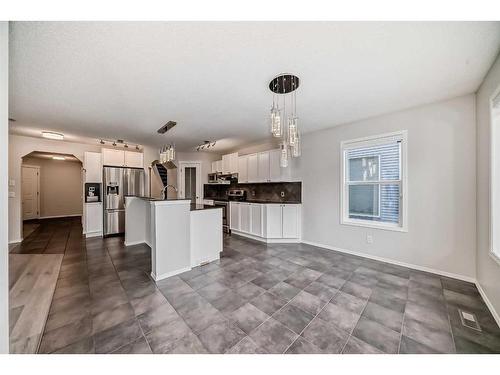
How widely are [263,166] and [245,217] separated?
135 cm

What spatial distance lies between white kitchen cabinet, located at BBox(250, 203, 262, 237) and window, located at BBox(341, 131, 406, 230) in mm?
1702

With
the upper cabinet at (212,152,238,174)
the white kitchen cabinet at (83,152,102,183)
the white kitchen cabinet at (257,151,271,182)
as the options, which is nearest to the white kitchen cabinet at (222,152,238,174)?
the upper cabinet at (212,152,238,174)

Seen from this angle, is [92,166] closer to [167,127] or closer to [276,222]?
[167,127]

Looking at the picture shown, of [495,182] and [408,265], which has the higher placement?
[495,182]

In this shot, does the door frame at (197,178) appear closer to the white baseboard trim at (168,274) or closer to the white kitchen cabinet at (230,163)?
the white kitchen cabinet at (230,163)

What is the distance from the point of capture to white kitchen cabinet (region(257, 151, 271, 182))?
4591 mm

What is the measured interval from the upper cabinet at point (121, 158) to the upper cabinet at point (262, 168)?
9.30ft

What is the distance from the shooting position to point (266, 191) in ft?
16.5

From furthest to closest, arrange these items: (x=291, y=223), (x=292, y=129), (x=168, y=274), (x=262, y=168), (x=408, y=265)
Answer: (x=262, y=168), (x=291, y=223), (x=408, y=265), (x=168, y=274), (x=292, y=129)

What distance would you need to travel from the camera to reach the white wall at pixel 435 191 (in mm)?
2336

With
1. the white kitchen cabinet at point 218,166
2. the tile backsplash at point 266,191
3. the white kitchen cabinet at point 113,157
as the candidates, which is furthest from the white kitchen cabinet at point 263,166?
the white kitchen cabinet at point 113,157

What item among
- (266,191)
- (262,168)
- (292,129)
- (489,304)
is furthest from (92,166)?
(489,304)

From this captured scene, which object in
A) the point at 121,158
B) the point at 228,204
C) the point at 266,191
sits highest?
the point at 121,158
